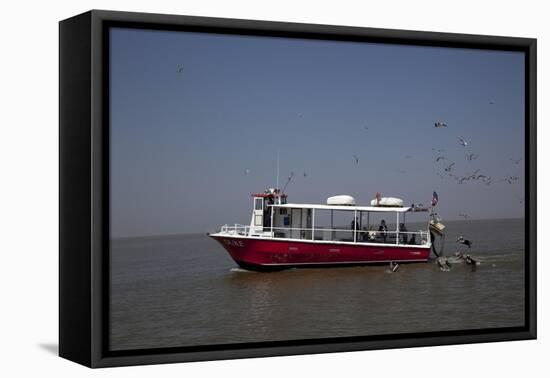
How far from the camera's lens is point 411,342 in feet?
39.5

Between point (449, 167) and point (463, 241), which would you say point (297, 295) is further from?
point (449, 167)

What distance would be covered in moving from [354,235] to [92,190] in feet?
10.2

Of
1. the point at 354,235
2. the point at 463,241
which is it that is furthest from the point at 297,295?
the point at 463,241

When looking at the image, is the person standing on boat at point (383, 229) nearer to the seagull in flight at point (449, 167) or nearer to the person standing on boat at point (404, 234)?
the person standing on boat at point (404, 234)

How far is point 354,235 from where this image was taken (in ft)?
41.2

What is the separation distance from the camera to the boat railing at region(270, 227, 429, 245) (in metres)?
12.2

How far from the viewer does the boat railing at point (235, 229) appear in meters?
11.6

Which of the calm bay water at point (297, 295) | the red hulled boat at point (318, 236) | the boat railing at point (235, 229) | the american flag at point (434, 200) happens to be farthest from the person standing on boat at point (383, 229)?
the boat railing at point (235, 229)

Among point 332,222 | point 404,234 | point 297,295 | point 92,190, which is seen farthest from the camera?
point 404,234

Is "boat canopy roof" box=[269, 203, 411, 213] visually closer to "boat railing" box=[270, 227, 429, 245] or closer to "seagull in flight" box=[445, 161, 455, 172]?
"boat railing" box=[270, 227, 429, 245]

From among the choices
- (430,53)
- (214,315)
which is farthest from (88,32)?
(430,53)

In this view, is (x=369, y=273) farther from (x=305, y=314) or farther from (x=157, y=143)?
(x=157, y=143)

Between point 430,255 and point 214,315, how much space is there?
8.45 feet

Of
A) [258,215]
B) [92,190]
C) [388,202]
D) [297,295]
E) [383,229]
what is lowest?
[297,295]
